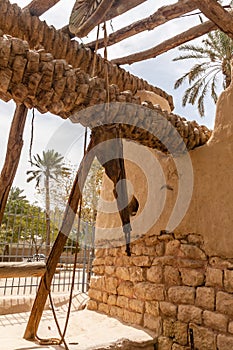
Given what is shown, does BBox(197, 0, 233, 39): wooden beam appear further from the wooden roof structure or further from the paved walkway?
the paved walkway

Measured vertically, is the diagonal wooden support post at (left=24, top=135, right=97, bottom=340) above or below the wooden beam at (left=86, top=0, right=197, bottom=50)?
below

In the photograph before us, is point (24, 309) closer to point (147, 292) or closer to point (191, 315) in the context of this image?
point (147, 292)

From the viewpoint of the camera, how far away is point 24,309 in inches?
200

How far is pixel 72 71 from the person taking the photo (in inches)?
97.0

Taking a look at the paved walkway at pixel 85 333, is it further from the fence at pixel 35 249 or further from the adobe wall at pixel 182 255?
the fence at pixel 35 249

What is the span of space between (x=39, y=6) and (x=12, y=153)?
134 cm

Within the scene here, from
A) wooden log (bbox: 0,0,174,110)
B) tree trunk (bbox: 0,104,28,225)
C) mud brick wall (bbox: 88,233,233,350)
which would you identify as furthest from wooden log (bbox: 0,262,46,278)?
wooden log (bbox: 0,0,174,110)

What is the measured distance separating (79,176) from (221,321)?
1837 mm

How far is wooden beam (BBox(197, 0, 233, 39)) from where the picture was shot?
263 cm

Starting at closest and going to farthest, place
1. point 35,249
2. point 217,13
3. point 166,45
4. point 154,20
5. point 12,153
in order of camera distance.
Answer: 1. point 217,13
2. point 12,153
3. point 154,20
4. point 166,45
5. point 35,249

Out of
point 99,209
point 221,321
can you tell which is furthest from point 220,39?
point 221,321

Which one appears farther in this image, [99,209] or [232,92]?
[99,209]

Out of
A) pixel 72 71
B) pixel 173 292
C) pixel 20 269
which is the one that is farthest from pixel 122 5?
pixel 173 292

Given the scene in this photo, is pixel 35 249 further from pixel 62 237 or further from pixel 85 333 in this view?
pixel 62 237
